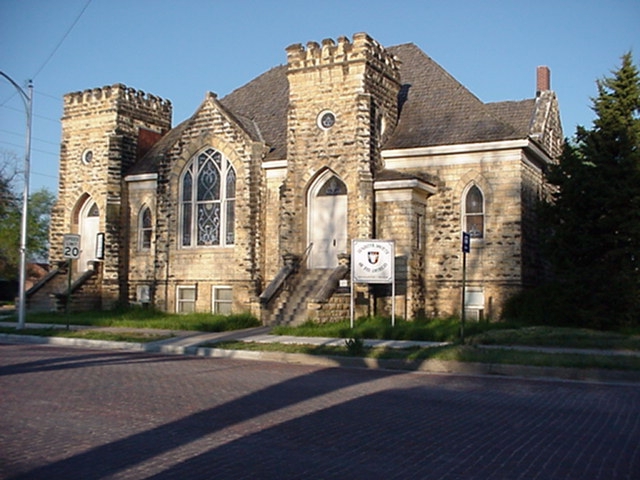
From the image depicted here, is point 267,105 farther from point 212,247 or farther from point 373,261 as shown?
point 373,261

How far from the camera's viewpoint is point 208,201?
95.8ft

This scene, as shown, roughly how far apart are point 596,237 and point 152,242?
16.8 meters

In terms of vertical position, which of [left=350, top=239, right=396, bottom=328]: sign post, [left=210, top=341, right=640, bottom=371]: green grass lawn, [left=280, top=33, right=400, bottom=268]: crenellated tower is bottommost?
[left=210, top=341, right=640, bottom=371]: green grass lawn

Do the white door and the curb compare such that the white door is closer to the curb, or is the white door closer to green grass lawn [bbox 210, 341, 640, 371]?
the curb

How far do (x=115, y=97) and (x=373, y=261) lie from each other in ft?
48.2

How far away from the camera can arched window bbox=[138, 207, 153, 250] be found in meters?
31.1

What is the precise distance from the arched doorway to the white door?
10433 millimetres

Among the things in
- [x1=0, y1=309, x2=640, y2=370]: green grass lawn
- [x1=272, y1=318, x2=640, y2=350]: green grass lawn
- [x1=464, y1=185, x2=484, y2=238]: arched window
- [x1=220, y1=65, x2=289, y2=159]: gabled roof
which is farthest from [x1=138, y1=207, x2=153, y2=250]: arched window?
[x1=464, y1=185, x2=484, y2=238]: arched window

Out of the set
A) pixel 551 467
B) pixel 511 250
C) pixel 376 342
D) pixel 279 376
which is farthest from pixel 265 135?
pixel 551 467

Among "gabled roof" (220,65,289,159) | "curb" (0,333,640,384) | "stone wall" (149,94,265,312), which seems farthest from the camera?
"gabled roof" (220,65,289,159)

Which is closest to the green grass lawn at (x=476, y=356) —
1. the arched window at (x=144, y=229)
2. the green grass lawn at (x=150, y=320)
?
the green grass lawn at (x=150, y=320)

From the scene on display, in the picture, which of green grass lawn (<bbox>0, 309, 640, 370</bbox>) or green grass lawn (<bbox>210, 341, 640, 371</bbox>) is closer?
green grass lawn (<bbox>210, 341, 640, 371</bbox>)

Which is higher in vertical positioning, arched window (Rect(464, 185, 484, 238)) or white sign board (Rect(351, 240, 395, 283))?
arched window (Rect(464, 185, 484, 238))

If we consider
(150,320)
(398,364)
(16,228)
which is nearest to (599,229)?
(398,364)
